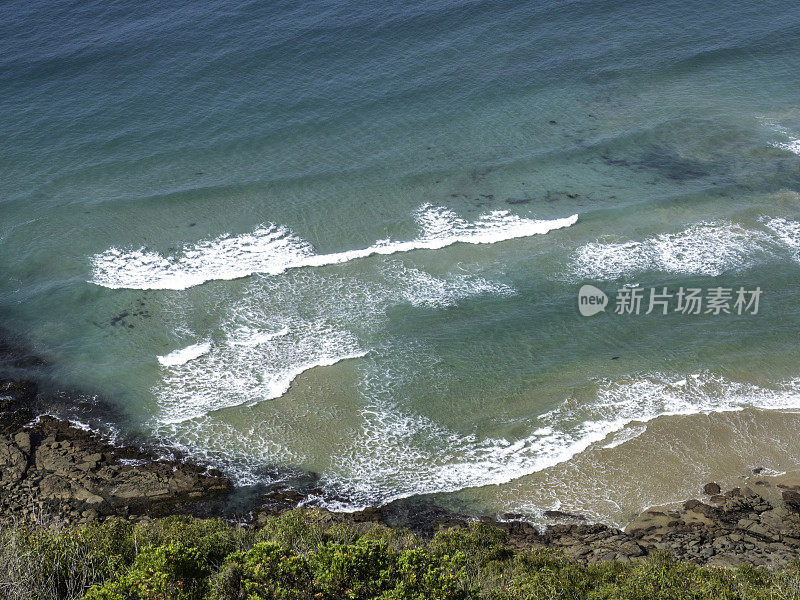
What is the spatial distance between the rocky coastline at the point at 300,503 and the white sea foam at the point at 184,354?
470 centimetres

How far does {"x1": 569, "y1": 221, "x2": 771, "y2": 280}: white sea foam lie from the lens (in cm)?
3522

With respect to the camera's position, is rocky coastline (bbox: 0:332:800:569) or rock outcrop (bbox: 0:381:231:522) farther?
rock outcrop (bbox: 0:381:231:522)

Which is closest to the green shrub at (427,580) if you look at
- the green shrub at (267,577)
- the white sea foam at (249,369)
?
the green shrub at (267,577)

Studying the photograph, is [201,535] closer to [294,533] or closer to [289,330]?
[294,533]

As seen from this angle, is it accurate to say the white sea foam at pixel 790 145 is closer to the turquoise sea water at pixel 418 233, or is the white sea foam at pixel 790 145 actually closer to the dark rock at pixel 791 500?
the turquoise sea water at pixel 418 233

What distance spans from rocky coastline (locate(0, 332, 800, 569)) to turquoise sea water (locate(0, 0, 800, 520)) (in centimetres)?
103

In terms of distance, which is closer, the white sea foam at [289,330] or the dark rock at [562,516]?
the dark rock at [562,516]

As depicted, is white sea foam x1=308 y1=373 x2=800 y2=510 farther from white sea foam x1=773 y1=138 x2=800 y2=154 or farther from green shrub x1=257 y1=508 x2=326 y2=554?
white sea foam x1=773 y1=138 x2=800 y2=154

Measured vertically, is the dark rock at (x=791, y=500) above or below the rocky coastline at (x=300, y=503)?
below

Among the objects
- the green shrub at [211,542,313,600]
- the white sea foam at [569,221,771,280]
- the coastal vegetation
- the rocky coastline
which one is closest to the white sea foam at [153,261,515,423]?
the rocky coastline

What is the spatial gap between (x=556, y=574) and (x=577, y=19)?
1991 inches

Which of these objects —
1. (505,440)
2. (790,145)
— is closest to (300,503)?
(505,440)

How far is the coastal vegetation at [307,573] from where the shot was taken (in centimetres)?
1658

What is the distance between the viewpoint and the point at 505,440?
27.1 meters
